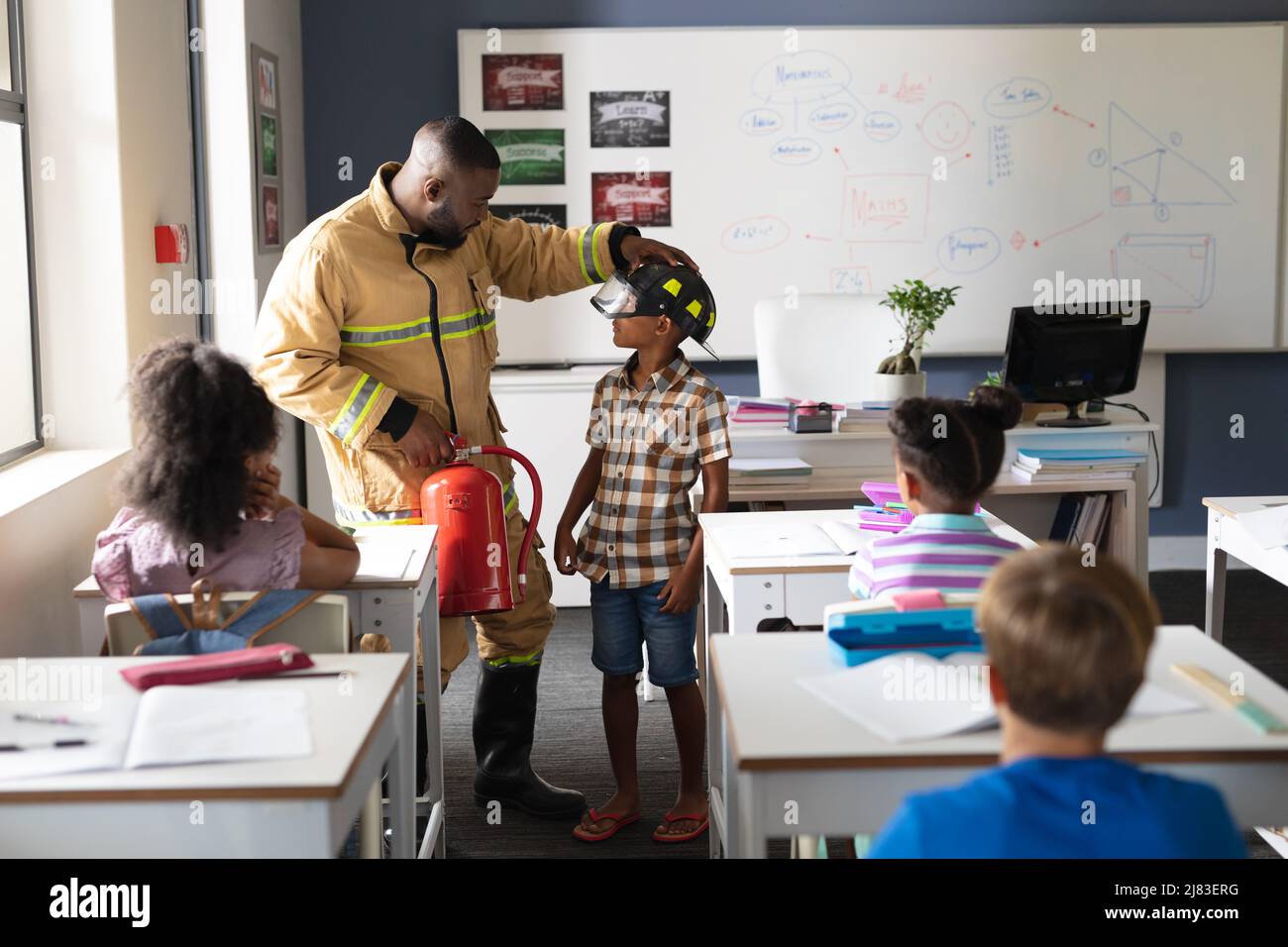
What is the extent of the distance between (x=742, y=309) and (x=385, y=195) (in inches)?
102

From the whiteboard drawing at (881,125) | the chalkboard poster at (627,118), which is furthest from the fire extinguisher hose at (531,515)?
the whiteboard drawing at (881,125)

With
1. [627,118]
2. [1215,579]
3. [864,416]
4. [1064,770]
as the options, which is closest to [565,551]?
[864,416]

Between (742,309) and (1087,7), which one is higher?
(1087,7)

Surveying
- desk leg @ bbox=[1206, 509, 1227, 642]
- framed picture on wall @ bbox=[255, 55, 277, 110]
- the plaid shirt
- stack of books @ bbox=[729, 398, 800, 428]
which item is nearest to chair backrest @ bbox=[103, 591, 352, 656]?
the plaid shirt

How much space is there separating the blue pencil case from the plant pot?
2305 mm

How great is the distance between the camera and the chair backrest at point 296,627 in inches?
80.4

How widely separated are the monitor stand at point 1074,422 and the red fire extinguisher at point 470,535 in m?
1.91

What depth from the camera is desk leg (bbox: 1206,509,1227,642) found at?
133 inches

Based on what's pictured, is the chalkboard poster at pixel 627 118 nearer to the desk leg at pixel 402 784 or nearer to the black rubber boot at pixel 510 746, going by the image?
the black rubber boot at pixel 510 746

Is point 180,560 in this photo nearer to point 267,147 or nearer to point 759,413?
point 759,413

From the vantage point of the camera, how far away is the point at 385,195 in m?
2.91

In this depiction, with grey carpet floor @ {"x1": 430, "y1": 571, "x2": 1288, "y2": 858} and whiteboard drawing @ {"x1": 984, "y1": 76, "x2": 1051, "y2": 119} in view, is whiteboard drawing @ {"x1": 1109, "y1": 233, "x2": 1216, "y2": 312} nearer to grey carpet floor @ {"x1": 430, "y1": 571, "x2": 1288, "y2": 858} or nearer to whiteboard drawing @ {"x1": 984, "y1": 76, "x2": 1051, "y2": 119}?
whiteboard drawing @ {"x1": 984, "y1": 76, "x2": 1051, "y2": 119}
